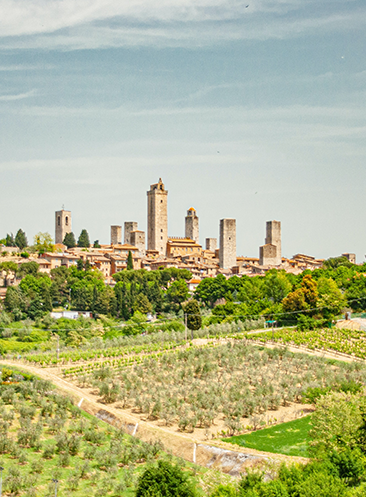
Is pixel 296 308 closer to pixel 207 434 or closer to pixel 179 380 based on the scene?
pixel 179 380

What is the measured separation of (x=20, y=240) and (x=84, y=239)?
9765 millimetres

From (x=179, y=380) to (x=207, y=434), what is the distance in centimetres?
493

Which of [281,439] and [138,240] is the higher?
[138,240]

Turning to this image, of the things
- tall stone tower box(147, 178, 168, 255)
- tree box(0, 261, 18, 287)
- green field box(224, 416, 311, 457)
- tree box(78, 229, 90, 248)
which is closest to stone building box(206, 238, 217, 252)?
tall stone tower box(147, 178, 168, 255)

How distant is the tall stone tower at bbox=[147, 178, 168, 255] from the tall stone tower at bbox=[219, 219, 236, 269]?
33.1 ft

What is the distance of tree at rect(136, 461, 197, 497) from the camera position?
12.1 meters

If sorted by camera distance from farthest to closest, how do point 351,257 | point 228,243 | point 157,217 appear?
point 351,257
point 157,217
point 228,243

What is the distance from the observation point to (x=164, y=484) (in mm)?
12148

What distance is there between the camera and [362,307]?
36938 mm

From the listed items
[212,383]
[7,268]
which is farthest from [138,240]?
[212,383]

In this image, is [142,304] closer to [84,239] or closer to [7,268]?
[7,268]

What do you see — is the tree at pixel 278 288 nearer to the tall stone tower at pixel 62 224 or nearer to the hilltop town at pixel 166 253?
the hilltop town at pixel 166 253

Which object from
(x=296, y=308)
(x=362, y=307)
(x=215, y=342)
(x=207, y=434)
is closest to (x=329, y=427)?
(x=207, y=434)

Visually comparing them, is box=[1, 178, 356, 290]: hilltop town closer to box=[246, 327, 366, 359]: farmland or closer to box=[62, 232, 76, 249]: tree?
box=[62, 232, 76, 249]: tree
